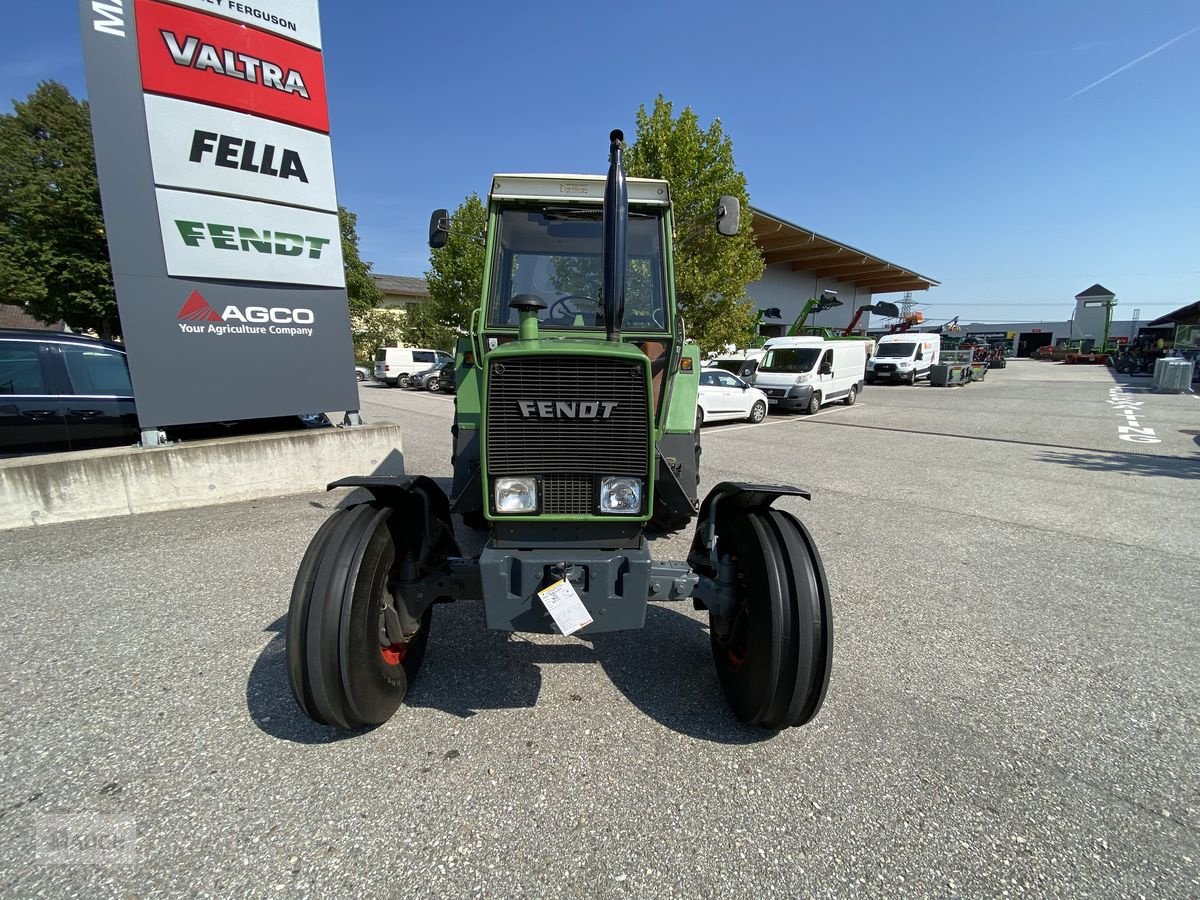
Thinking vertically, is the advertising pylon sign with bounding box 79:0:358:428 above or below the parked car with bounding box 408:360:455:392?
above

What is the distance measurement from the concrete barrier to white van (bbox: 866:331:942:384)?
25114mm

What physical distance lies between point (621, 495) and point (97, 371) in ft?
21.8

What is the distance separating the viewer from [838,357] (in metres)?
16.8

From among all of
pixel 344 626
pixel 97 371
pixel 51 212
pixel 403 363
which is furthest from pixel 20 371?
pixel 403 363

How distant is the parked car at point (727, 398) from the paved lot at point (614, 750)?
873cm

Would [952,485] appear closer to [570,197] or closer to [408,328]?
[570,197]

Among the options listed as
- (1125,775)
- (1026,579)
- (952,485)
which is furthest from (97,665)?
(952,485)

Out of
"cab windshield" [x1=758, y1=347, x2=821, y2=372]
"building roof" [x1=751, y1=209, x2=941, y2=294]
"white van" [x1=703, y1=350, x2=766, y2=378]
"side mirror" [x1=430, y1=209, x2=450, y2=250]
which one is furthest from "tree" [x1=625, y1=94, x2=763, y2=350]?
"side mirror" [x1=430, y1=209, x2=450, y2=250]

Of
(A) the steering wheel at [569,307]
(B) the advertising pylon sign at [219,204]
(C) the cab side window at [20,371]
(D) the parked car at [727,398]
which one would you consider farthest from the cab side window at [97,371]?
→ (D) the parked car at [727,398]

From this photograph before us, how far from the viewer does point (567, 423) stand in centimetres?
233

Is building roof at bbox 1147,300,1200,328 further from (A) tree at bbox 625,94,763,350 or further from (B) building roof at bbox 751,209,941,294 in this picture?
(A) tree at bbox 625,94,763,350

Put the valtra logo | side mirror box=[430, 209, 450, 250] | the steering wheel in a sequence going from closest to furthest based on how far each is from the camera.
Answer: the steering wheel → side mirror box=[430, 209, 450, 250] → the valtra logo

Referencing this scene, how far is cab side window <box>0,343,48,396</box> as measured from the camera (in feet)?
16.9

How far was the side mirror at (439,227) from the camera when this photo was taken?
418 centimetres
